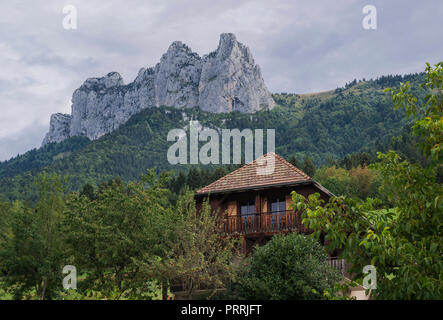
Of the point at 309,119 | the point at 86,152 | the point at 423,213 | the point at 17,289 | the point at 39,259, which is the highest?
the point at 309,119

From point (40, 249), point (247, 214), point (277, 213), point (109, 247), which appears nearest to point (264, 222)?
point (277, 213)

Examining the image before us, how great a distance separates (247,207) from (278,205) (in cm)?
187

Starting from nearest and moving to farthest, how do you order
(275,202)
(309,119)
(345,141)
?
(275,202)
(345,141)
(309,119)

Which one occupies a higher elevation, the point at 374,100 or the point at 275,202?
the point at 374,100

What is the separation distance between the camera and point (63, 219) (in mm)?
23094

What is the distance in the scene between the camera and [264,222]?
26.7m

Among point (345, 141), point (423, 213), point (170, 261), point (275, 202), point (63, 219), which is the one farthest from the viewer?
point (345, 141)

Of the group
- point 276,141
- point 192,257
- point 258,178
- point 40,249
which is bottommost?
point 192,257

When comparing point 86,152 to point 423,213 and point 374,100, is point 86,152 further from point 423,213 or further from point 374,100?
point 423,213

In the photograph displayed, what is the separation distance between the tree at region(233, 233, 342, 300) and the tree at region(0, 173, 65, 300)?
798 cm

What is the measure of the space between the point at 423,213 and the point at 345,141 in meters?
143

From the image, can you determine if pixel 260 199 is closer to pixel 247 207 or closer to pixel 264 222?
pixel 247 207

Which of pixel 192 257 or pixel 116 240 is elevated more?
pixel 116 240
